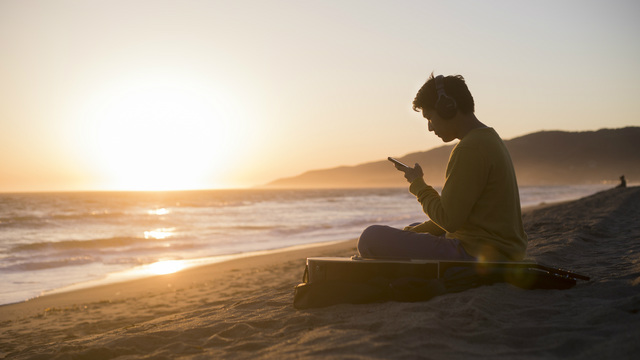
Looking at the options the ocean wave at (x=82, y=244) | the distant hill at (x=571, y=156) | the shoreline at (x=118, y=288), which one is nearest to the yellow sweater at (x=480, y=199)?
the shoreline at (x=118, y=288)

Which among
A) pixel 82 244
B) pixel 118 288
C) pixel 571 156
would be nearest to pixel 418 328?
pixel 118 288

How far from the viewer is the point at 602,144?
16738 centimetres

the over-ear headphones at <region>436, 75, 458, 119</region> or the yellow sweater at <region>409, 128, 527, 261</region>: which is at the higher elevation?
the over-ear headphones at <region>436, 75, 458, 119</region>

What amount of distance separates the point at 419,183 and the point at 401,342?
121cm

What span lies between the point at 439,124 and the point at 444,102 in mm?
174

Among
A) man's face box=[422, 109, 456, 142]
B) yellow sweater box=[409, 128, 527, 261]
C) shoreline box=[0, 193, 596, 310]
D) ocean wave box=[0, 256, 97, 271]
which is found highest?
man's face box=[422, 109, 456, 142]

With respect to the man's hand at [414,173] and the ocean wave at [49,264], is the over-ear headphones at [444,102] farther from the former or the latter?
the ocean wave at [49,264]

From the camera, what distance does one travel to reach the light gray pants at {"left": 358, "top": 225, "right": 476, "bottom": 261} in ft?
10.8

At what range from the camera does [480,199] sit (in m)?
3.12

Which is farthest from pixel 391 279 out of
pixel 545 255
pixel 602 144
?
pixel 602 144

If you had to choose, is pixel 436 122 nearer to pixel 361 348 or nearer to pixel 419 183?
pixel 419 183

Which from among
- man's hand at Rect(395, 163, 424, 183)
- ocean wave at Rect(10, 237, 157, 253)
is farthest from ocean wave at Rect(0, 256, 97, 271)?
man's hand at Rect(395, 163, 424, 183)

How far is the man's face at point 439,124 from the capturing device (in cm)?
318

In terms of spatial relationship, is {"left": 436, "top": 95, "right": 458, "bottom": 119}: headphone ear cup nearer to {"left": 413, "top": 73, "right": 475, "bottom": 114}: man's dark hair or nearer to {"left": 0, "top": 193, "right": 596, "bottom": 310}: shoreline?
{"left": 413, "top": 73, "right": 475, "bottom": 114}: man's dark hair
